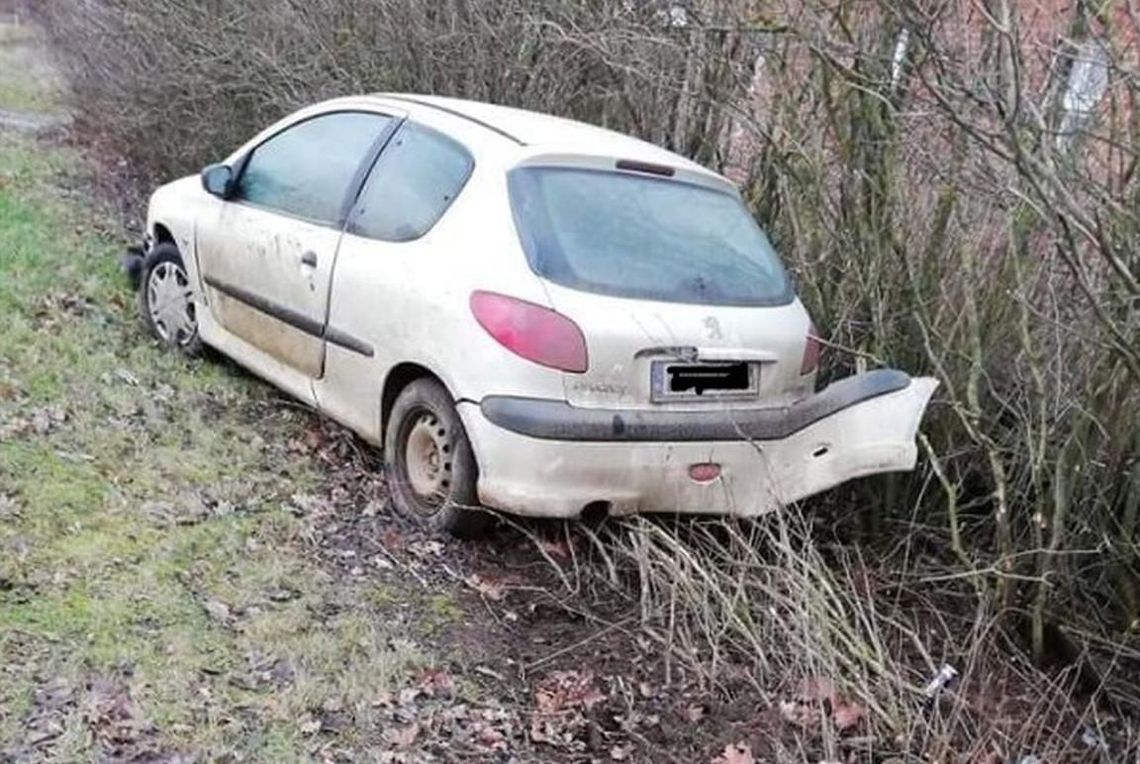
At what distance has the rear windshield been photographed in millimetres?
4699

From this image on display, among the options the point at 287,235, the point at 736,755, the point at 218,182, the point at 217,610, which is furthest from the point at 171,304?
the point at 736,755

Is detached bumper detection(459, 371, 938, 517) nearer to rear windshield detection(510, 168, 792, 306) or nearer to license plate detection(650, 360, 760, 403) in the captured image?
license plate detection(650, 360, 760, 403)

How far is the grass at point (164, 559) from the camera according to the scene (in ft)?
11.8

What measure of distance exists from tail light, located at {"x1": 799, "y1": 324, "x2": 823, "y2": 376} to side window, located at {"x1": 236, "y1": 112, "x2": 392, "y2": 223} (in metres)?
2.21

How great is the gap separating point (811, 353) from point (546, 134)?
4.90 feet

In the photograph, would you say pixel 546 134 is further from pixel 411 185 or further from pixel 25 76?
pixel 25 76

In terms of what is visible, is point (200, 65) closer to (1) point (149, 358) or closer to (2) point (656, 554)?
(1) point (149, 358)

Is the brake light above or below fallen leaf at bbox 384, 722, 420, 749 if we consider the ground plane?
above

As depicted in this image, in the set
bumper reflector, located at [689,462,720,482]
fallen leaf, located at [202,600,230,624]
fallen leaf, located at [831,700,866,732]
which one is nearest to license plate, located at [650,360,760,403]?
bumper reflector, located at [689,462,720,482]

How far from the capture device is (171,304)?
6809mm

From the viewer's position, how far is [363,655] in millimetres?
3994

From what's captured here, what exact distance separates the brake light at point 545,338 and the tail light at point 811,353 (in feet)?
3.59

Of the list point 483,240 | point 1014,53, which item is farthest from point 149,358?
point 1014,53

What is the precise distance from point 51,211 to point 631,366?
283 inches
